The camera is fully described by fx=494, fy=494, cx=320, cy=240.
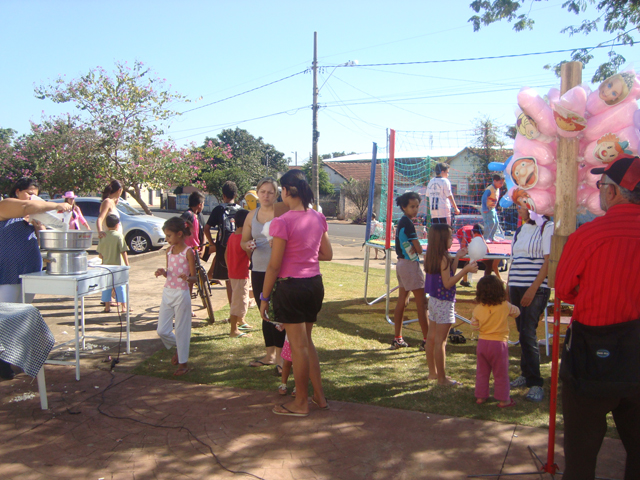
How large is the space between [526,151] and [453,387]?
214 centimetres

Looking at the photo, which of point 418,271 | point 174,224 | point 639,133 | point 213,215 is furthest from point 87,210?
point 639,133

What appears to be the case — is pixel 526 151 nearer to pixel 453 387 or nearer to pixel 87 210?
pixel 453 387

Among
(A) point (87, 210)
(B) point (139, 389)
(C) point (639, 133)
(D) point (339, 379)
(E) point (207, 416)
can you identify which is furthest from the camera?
(A) point (87, 210)

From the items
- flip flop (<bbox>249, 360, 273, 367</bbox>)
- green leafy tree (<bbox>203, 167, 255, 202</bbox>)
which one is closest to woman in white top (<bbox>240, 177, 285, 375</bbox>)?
flip flop (<bbox>249, 360, 273, 367</bbox>)

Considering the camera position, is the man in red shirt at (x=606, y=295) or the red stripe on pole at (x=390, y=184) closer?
the man in red shirt at (x=606, y=295)

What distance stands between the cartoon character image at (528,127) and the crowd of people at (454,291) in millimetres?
820

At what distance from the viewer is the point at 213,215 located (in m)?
6.38

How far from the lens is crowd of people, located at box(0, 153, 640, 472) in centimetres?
238

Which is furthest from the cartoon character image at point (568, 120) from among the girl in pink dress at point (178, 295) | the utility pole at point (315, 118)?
the utility pole at point (315, 118)

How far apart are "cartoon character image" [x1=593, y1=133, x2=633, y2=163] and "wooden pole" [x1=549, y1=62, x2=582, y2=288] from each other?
216mm

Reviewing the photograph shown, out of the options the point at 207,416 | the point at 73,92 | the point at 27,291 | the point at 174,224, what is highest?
the point at 73,92

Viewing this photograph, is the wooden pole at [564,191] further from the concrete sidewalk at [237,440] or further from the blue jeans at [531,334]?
the blue jeans at [531,334]

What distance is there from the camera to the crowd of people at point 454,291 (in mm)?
2375

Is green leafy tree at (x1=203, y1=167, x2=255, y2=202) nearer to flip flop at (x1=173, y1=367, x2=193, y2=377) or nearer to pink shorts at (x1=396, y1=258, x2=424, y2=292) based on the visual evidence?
pink shorts at (x1=396, y1=258, x2=424, y2=292)
